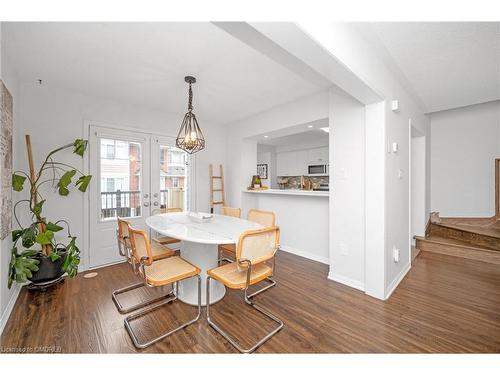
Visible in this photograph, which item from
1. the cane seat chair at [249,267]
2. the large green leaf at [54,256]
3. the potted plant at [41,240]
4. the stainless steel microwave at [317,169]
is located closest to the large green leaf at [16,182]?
the potted plant at [41,240]

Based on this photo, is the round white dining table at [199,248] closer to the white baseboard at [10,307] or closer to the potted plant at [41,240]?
the potted plant at [41,240]

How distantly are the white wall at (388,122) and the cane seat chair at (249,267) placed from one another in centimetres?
122

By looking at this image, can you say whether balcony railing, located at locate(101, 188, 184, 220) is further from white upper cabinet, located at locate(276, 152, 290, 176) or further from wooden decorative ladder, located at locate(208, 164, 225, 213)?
white upper cabinet, located at locate(276, 152, 290, 176)

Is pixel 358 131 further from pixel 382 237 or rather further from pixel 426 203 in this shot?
pixel 426 203

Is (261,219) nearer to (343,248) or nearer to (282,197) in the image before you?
(343,248)

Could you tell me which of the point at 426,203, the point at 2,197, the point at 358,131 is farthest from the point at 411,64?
the point at 2,197

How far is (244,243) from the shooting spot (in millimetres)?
1564

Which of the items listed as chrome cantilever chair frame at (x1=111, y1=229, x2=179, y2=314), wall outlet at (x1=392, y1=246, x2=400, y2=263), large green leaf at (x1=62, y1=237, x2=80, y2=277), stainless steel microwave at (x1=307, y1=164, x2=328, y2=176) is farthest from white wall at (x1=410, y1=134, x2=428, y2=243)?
large green leaf at (x1=62, y1=237, x2=80, y2=277)

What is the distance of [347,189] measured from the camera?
2482 millimetres

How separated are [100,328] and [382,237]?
2686 millimetres

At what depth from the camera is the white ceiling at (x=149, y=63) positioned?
1.72 m

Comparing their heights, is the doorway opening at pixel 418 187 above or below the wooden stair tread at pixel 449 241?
above

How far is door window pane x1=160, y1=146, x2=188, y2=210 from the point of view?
12.2 ft

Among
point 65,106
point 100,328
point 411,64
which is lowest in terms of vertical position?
point 100,328
